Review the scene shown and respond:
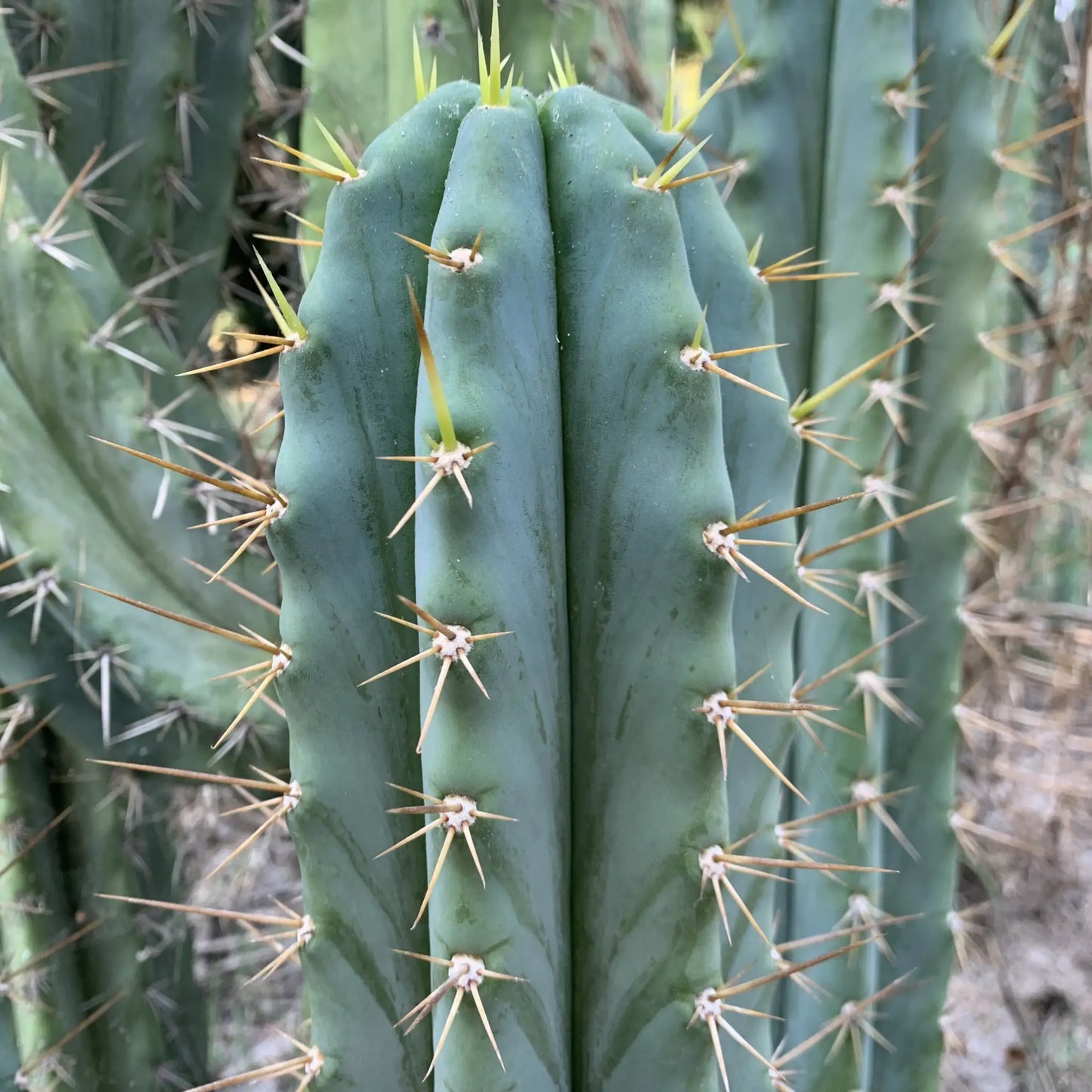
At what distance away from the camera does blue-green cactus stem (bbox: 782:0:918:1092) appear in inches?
53.7

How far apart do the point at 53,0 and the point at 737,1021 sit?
1746 mm

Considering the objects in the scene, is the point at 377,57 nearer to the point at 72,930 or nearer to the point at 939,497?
the point at 939,497

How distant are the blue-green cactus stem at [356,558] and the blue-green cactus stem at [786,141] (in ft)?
2.11

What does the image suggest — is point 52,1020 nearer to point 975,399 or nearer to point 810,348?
point 810,348

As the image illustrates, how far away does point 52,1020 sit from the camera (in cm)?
143

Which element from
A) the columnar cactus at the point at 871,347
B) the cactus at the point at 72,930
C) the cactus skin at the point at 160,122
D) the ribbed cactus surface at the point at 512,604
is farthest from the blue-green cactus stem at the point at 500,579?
the cactus skin at the point at 160,122

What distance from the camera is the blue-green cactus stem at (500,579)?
0.76m

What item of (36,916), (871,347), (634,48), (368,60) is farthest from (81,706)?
(634,48)

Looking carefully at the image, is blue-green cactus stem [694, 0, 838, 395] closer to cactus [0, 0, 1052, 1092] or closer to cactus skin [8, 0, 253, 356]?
cactus [0, 0, 1052, 1092]

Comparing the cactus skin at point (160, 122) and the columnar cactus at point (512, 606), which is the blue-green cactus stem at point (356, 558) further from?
the cactus skin at point (160, 122)

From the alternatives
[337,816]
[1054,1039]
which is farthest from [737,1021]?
[1054,1039]

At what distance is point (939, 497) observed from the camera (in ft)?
4.79

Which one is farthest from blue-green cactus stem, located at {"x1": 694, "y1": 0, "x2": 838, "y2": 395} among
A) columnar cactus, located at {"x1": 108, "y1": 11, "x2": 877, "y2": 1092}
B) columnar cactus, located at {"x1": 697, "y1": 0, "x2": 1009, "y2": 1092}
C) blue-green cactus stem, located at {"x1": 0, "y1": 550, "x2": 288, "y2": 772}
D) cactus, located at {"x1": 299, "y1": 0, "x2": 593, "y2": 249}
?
blue-green cactus stem, located at {"x1": 0, "y1": 550, "x2": 288, "y2": 772}

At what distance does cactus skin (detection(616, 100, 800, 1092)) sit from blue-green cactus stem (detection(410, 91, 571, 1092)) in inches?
9.1
